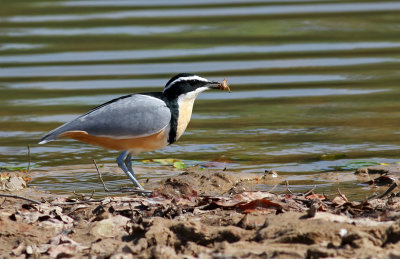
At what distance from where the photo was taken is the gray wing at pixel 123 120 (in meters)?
7.78

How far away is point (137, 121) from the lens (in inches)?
310

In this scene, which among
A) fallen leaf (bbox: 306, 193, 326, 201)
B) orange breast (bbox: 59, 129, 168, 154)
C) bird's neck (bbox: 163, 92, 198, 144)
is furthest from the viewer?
bird's neck (bbox: 163, 92, 198, 144)

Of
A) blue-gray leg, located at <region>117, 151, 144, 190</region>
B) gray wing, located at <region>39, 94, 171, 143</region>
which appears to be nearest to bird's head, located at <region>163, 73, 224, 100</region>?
gray wing, located at <region>39, 94, 171, 143</region>

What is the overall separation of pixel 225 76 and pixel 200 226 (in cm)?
885

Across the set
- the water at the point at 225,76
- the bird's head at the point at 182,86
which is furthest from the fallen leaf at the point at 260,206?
the bird's head at the point at 182,86

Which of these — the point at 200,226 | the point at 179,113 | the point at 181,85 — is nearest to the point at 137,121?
the point at 179,113

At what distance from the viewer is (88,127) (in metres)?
7.75

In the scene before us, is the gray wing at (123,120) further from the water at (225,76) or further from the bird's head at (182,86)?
the water at (225,76)

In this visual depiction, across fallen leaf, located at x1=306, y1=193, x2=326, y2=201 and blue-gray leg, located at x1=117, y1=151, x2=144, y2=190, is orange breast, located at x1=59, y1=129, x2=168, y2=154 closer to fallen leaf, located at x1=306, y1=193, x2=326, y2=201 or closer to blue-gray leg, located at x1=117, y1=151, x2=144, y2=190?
blue-gray leg, located at x1=117, y1=151, x2=144, y2=190

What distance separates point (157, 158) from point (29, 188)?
209 centimetres

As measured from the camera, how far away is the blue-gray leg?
7969 mm

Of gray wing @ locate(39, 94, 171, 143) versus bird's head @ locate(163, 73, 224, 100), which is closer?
gray wing @ locate(39, 94, 171, 143)

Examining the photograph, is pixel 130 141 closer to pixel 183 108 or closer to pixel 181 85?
A: pixel 183 108

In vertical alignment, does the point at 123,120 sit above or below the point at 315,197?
above
